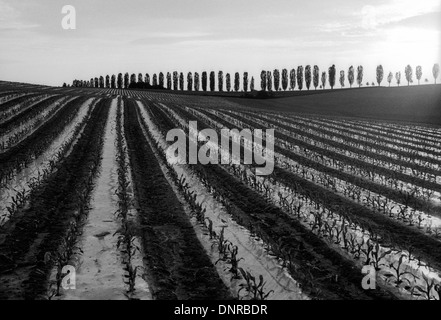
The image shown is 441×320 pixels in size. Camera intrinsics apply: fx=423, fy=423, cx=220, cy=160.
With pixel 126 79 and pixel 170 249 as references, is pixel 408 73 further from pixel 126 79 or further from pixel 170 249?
pixel 170 249

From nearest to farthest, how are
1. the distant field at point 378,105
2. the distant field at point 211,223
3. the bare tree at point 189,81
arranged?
the distant field at point 211,223
the distant field at point 378,105
the bare tree at point 189,81

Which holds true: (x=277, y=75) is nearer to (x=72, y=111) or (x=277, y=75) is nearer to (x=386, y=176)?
(x=72, y=111)

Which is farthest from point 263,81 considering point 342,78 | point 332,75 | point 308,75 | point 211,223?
point 211,223

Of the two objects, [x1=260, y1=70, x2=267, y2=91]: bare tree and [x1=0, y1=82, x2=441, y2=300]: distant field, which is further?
[x1=260, y1=70, x2=267, y2=91]: bare tree

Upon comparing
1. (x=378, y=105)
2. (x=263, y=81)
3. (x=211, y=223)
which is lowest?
(x=211, y=223)

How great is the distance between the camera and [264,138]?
2161cm

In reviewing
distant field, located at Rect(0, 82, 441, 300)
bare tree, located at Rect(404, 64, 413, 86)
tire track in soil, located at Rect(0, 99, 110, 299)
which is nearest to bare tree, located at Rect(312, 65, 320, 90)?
bare tree, located at Rect(404, 64, 413, 86)

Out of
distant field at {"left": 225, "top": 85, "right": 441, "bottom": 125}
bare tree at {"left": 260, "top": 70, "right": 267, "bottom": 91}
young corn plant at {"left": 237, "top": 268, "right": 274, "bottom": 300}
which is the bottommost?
young corn plant at {"left": 237, "top": 268, "right": 274, "bottom": 300}

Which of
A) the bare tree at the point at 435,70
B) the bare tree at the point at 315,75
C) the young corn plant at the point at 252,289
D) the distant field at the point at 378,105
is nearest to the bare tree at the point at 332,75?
the bare tree at the point at 315,75

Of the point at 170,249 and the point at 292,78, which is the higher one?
the point at 292,78

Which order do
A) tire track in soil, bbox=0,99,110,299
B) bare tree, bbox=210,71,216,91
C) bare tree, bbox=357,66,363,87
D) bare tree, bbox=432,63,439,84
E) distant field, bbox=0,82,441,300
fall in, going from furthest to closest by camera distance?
1. bare tree, bbox=210,71,216,91
2. bare tree, bbox=357,66,363,87
3. bare tree, bbox=432,63,439,84
4. distant field, bbox=0,82,441,300
5. tire track in soil, bbox=0,99,110,299

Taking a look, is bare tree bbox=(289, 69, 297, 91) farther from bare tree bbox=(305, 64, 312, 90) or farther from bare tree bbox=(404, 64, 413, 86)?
bare tree bbox=(404, 64, 413, 86)

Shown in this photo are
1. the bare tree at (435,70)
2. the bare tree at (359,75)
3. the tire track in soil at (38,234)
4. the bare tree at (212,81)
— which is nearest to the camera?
the tire track in soil at (38,234)

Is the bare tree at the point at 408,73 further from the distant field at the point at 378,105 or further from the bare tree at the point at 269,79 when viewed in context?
the distant field at the point at 378,105
